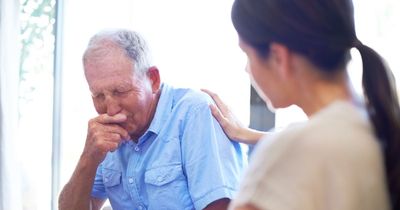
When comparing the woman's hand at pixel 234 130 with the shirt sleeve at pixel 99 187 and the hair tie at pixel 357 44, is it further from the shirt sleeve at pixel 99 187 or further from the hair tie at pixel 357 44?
the hair tie at pixel 357 44

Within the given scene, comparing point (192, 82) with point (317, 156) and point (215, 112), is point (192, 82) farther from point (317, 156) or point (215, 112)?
point (317, 156)

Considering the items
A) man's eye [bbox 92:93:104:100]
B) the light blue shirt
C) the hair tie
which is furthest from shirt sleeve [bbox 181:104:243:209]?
the hair tie

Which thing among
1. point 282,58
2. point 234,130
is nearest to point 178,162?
point 234,130

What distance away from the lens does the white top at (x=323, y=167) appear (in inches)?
30.1

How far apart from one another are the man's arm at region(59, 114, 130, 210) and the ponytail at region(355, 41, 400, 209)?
80 cm

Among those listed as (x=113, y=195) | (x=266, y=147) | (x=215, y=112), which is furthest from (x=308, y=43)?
(x=113, y=195)

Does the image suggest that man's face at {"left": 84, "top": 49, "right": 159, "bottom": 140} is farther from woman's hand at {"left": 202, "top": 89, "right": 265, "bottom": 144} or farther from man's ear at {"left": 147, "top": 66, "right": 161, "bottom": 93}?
woman's hand at {"left": 202, "top": 89, "right": 265, "bottom": 144}

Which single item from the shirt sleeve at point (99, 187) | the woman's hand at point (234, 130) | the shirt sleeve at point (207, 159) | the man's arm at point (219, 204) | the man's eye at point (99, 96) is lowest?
the shirt sleeve at point (99, 187)

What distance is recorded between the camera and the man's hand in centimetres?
149

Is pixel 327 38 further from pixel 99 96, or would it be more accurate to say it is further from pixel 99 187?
pixel 99 187

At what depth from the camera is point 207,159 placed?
141cm

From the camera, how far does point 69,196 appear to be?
1.57 metres

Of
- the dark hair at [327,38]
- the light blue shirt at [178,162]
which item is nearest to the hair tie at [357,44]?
the dark hair at [327,38]

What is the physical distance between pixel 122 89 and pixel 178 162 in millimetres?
259
